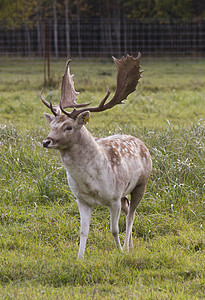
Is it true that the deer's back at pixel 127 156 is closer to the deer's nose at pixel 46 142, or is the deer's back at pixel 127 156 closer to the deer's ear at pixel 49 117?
the deer's ear at pixel 49 117

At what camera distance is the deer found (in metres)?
4.18

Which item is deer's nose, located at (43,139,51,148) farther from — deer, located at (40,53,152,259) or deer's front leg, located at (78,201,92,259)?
deer's front leg, located at (78,201,92,259)

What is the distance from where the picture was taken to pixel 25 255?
4.60 m

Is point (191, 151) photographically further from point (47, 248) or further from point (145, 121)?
point (145, 121)

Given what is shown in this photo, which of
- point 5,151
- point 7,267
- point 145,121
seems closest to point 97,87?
point 145,121

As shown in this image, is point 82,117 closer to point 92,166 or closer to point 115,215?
point 92,166

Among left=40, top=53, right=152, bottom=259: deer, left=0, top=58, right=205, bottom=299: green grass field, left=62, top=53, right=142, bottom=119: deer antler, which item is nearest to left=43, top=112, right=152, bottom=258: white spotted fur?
left=40, top=53, right=152, bottom=259: deer

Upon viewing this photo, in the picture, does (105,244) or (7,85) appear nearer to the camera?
(105,244)

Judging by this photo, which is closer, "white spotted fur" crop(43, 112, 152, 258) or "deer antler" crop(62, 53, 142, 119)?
"white spotted fur" crop(43, 112, 152, 258)

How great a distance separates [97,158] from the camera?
4309 mm

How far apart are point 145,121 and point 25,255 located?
226 inches

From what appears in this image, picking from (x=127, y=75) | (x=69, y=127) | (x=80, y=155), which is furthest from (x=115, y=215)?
(x=127, y=75)

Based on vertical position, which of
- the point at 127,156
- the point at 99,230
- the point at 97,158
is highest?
the point at 97,158

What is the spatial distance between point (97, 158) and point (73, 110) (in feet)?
1.50
